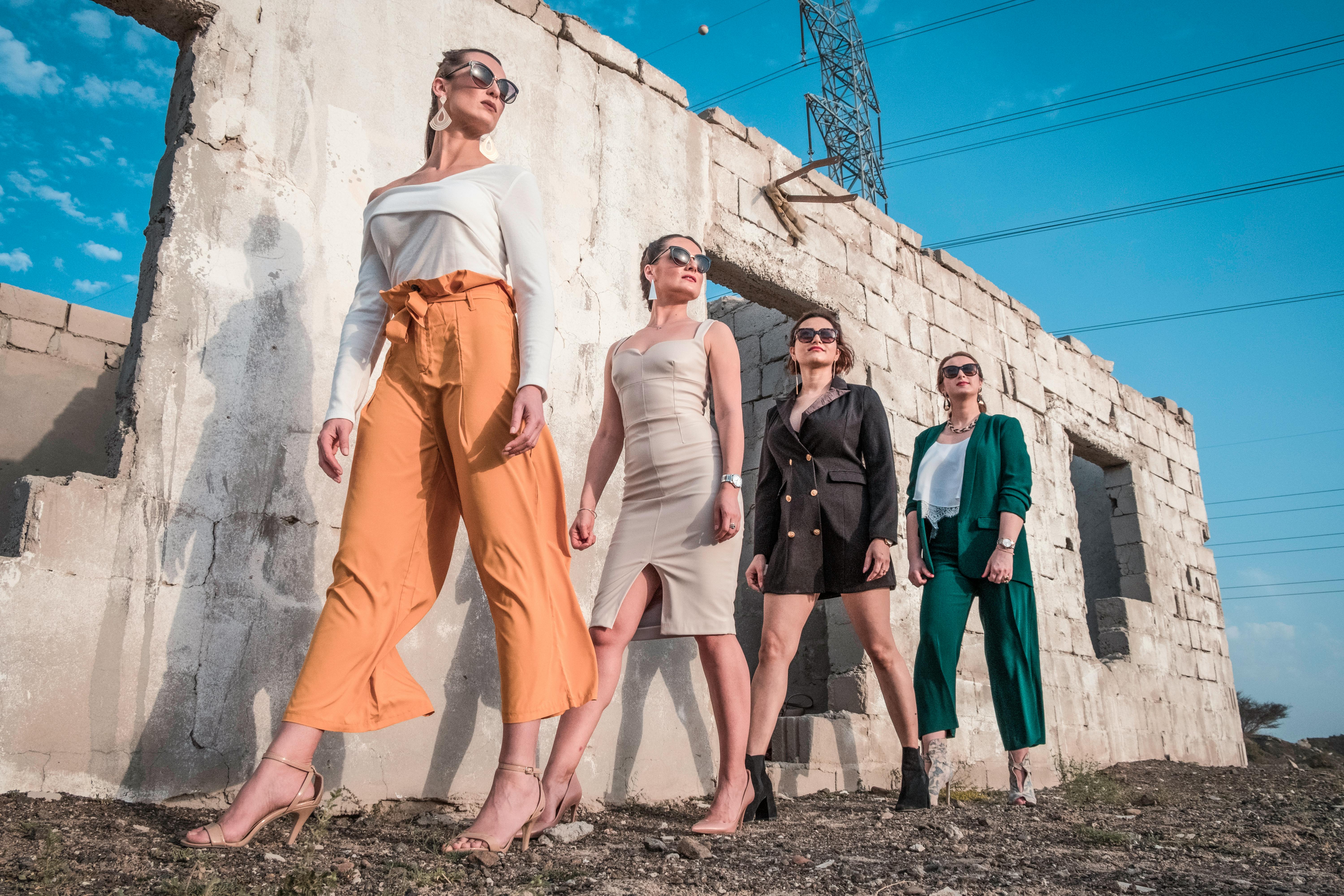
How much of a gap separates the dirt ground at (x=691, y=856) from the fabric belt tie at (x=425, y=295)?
3.73 ft

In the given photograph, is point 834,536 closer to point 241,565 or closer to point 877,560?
point 877,560

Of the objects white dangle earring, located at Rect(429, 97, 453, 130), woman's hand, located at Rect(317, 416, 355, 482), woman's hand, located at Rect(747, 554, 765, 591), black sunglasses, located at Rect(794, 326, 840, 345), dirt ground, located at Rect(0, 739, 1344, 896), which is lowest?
dirt ground, located at Rect(0, 739, 1344, 896)

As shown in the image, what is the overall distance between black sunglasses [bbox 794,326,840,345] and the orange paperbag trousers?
4.72 ft

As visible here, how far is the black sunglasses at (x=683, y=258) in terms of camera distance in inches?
123

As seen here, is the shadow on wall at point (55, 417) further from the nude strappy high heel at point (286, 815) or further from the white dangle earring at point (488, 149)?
the nude strappy high heel at point (286, 815)

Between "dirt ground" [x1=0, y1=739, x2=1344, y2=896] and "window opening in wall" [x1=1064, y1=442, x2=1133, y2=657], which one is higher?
"window opening in wall" [x1=1064, y1=442, x2=1133, y2=657]

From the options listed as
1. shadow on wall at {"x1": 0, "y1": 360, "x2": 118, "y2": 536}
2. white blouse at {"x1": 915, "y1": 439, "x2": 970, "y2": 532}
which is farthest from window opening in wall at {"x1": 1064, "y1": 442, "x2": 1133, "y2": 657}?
shadow on wall at {"x1": 0, "y1": 360, "x2": 118, "y2": 536}

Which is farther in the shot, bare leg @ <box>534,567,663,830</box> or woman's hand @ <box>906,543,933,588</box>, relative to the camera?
woman's hand @ <box>906,543,933,588</box>

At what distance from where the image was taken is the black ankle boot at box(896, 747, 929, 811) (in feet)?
10.7

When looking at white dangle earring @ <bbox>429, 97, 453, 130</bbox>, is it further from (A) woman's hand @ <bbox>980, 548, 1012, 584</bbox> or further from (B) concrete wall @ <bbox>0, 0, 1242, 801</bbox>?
(A) woman's hand @ <bbox>980, 548, 1012, 584</bbox>

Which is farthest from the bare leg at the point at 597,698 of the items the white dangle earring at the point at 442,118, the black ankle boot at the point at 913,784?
the white dangle earring at the point at 442,118

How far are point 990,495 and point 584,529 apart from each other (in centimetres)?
167

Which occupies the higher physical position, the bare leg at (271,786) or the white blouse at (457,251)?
the white blouse at (457,251)

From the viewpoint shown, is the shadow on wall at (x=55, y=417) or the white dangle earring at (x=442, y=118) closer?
the white dangle earring at (x=442, y=118)
